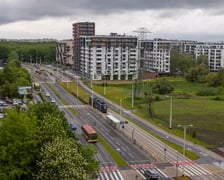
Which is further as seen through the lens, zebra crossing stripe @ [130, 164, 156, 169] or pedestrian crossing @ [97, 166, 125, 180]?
zebra crossing stripe @ [130, 164, 156, 169]

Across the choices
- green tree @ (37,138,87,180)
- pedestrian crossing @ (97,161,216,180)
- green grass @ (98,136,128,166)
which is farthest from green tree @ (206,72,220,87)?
green tree @ (37,138,87,180)

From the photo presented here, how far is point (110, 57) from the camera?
162 metres

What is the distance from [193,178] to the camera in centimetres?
4725

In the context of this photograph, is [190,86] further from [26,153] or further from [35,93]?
[26,153]

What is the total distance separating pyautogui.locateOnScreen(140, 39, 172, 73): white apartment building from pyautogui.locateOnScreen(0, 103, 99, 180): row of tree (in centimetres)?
13496

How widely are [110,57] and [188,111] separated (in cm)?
7655

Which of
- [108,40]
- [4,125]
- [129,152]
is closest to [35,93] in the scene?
[108,40]

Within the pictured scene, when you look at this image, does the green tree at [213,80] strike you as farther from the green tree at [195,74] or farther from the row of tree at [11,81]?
the row of tree at [11,81]

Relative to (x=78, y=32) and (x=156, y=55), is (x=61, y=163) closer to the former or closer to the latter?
(x=156, y=55)

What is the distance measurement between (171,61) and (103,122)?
4407 inches

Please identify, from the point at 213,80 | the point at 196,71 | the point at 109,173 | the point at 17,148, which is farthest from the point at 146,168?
the point at 196,71

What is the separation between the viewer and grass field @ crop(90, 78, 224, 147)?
69.5m

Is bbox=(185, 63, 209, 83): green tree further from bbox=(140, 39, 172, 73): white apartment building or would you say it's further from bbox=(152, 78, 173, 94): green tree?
bbox=(152, 78, 173, 94): green tree

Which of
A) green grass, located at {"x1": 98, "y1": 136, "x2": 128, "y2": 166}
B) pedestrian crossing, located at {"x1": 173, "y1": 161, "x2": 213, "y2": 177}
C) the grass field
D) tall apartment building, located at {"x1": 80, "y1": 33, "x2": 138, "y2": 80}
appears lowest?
pedestrian crossing, located at {"x1": 173, "y1": 161, "x2": 213, "y2": 177}
